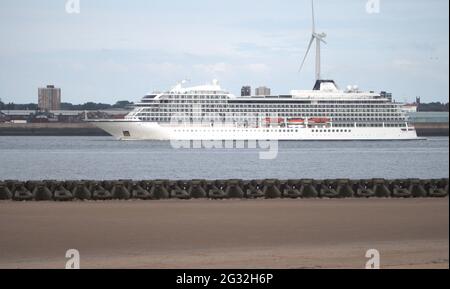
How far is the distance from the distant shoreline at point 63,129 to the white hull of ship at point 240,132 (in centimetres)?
A: 1169

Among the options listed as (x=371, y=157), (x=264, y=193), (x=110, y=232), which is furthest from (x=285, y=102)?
(x=110, y=232)

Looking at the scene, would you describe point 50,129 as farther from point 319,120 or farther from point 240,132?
point 319,120

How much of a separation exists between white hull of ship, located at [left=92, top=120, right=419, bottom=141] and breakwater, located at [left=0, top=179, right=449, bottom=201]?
176 feet

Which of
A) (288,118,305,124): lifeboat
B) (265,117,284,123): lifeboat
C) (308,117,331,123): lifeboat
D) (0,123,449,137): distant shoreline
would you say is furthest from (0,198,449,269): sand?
(0,123,449,137): distant shoreline

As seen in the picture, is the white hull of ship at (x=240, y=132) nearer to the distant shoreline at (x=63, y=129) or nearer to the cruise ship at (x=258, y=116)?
the cruise ship at (x=258, y=116)

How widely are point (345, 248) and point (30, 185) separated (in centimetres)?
783

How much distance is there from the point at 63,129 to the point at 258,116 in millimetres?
32581

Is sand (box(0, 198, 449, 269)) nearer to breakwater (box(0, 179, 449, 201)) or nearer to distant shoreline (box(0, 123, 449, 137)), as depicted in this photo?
breakwater (box(0, 179, 449, 201))

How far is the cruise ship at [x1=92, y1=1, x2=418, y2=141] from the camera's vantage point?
73688 mm

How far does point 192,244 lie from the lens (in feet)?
33.2

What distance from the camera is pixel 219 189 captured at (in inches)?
629
